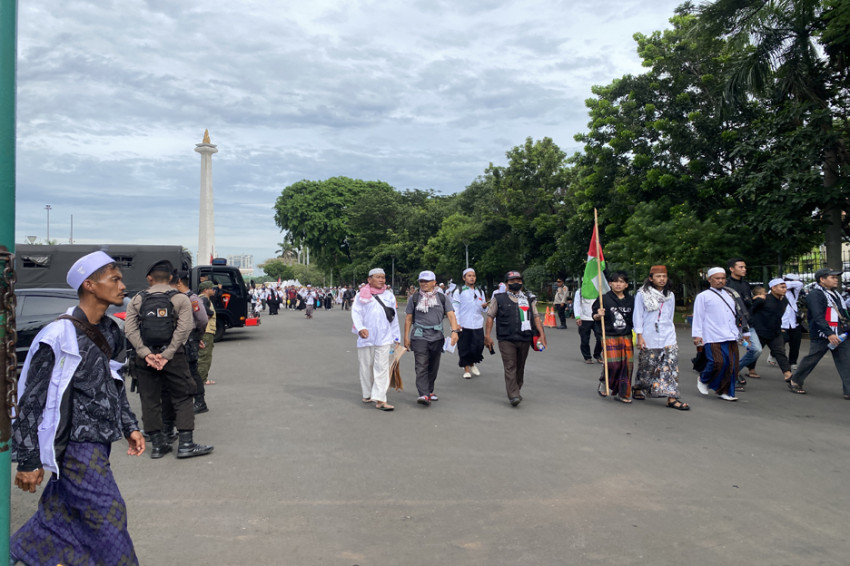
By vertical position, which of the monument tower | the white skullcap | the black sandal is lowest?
the black sandal

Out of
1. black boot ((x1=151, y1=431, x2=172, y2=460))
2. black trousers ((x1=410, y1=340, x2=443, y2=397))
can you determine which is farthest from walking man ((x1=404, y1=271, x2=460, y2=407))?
black boot ((x1=151, y1=431, x2=172, y2=460))

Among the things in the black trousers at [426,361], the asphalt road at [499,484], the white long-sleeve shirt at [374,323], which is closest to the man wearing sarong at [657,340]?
the asphalt road at [499,484]

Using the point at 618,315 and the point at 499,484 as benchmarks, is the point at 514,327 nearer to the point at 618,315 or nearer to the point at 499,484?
the point at 618,315

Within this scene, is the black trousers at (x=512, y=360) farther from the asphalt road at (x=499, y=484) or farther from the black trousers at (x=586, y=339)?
the black trousers at (x=586, y=339)

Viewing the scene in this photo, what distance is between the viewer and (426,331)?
8.27m

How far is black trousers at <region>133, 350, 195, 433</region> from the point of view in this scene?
18.6 ft

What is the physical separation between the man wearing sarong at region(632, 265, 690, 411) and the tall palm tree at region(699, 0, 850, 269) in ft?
32.9

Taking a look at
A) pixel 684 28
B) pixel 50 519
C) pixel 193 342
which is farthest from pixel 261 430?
pixel 684 28

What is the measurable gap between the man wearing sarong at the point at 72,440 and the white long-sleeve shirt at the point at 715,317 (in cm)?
705

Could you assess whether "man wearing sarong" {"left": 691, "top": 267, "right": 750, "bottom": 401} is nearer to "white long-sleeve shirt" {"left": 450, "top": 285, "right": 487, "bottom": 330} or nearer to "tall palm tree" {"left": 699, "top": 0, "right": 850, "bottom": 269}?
"white long-sleeve shirt" {"left": 450, "top": 285, "right": 487, "bottom": 330}

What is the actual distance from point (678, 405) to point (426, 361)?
304cm

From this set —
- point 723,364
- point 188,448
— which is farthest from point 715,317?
point 188,448

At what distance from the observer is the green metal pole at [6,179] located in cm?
208

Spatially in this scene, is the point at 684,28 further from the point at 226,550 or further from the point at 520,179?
the point at 226,550
